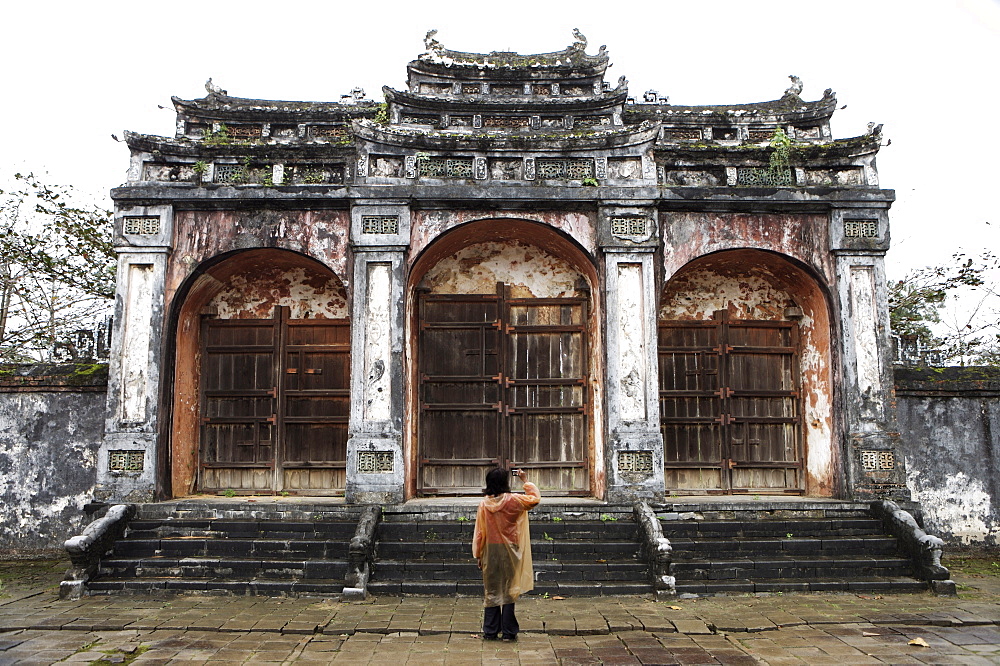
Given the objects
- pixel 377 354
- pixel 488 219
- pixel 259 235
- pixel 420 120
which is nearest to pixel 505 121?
pixel 420 120

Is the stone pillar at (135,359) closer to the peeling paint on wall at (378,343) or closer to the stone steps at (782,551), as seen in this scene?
the peeling paint on wall at (378,343)

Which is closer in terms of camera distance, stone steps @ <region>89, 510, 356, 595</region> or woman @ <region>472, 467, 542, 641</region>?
woman @ <region>472, 467, 542, 641</region>

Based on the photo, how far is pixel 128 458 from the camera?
861cm

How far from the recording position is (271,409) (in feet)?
32.8

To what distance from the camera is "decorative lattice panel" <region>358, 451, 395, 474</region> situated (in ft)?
28.0

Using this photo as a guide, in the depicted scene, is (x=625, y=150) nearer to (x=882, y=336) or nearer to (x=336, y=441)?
(x=882, y=336)

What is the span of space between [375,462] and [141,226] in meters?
4.10

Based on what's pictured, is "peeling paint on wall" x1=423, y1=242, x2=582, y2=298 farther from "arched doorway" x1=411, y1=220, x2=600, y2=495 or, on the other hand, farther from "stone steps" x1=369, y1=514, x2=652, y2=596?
"stone steps" x1=369, y1=514, x2=652, y2=596

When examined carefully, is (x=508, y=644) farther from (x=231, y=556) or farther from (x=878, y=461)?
(x=878, y=461)

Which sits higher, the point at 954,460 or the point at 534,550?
the point at 954,460

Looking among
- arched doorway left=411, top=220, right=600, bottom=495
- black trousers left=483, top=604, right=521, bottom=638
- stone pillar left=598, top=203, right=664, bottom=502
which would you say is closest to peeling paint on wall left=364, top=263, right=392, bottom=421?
arched doorway left=411, top=220, right=600, bottom=495

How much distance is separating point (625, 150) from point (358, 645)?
6.44 meters

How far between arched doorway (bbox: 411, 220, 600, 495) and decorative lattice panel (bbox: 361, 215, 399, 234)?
0.65 meters

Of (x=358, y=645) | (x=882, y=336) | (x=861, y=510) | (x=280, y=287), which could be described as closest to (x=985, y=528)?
(x=861, y=510)
